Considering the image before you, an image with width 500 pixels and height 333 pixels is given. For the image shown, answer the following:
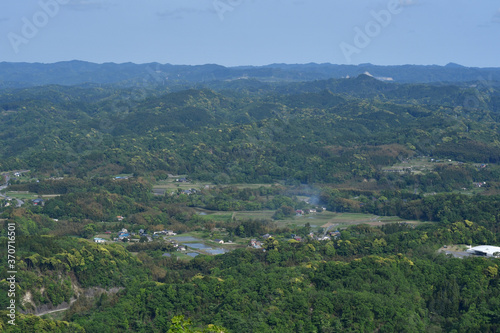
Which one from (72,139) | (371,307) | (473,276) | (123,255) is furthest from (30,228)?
(72,139)

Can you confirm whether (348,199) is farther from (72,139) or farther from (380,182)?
(72,139)

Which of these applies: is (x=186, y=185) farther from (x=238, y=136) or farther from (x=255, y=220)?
(x=238, y=136)

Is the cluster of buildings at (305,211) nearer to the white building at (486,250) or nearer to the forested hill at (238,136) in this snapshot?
the forested hill at (238,136)

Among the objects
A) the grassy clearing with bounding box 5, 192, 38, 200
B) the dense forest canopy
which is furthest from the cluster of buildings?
the grassy clearing with bounding box 5, 192, 38, 200

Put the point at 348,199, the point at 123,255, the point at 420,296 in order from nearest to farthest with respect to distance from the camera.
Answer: the point at 420,296 < the point at 123,255 < the point at 348,199

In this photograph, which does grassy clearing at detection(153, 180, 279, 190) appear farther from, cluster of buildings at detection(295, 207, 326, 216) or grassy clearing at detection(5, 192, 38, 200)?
grassy clearing at detection(5, 192, 38, 200)

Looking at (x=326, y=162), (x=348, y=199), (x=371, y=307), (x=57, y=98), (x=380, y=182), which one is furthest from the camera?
(x=57, y=98)

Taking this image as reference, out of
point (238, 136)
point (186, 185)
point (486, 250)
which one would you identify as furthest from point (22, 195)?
point (486, 250)

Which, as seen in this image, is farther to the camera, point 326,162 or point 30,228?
point 326,162
